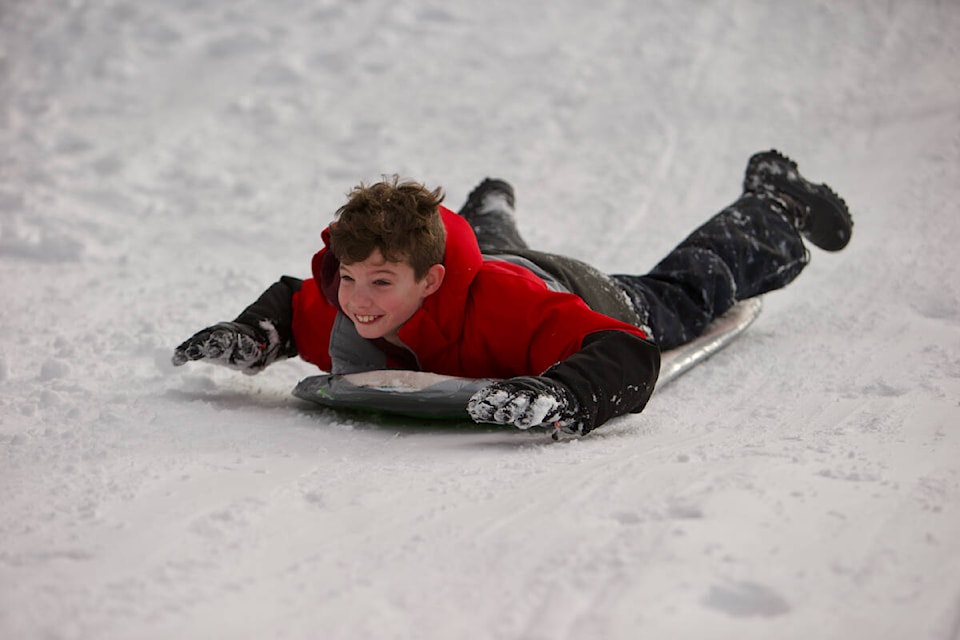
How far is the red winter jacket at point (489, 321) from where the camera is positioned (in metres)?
2.00

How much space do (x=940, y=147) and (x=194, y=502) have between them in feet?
12.4

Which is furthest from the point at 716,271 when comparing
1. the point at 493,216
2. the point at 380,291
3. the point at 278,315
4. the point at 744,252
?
the point at 278,315

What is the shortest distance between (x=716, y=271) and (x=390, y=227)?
1052 millimetres

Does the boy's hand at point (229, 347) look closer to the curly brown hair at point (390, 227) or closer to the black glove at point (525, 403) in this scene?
the curly brown hair at point (390, 227)

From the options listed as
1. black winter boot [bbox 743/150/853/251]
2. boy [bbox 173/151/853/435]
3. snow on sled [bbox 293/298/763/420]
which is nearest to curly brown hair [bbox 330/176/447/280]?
boy [bbox 173/151/853/435]

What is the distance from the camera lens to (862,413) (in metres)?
2.01

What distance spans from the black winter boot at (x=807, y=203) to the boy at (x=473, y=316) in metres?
0.40

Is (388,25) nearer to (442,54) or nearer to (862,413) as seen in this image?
(442,54)

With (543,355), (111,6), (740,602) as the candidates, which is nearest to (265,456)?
(543,355)

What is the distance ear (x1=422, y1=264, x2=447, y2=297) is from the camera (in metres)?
2.06

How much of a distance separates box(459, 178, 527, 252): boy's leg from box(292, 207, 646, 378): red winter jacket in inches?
31.3

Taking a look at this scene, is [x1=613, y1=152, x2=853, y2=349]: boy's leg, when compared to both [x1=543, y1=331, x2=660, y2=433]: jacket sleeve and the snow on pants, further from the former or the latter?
[x1=543, y1=331, x2=660, y2=433]: jacket sleeve

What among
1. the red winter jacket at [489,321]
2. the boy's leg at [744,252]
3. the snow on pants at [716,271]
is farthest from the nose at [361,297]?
the boy's leg at [744,252]

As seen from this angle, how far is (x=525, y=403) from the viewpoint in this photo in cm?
172
